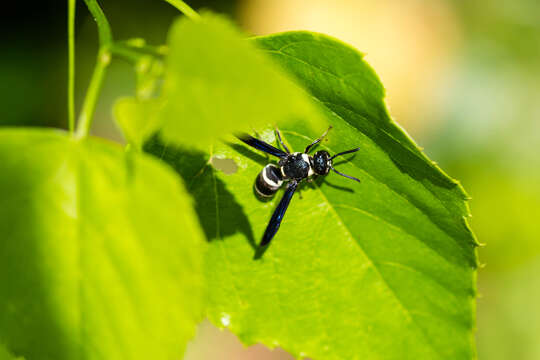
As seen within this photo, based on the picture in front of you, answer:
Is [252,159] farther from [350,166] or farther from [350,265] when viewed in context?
[350,265]

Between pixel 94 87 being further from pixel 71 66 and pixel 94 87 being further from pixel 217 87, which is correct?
pixel 217 87

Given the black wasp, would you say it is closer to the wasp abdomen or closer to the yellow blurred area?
the wasp abdomen

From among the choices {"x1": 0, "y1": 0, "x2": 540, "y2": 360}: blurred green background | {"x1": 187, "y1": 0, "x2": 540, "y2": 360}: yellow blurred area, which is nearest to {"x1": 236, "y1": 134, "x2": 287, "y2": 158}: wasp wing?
{"x1": 0, "y1": 0, "x2": 540, "y2": 360}: blurred green background

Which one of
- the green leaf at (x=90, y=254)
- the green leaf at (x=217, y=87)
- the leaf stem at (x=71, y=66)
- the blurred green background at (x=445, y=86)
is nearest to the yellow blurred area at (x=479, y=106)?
the blurred green background at (x=445, y=86)

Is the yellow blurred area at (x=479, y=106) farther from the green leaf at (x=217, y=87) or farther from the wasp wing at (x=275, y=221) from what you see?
the green leaf at (x=217, y=87)

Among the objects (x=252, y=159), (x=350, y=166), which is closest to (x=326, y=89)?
(x=350, y=166)

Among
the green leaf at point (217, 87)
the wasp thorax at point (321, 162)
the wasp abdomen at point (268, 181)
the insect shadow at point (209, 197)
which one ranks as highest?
the green leaf at point (217, 87)
